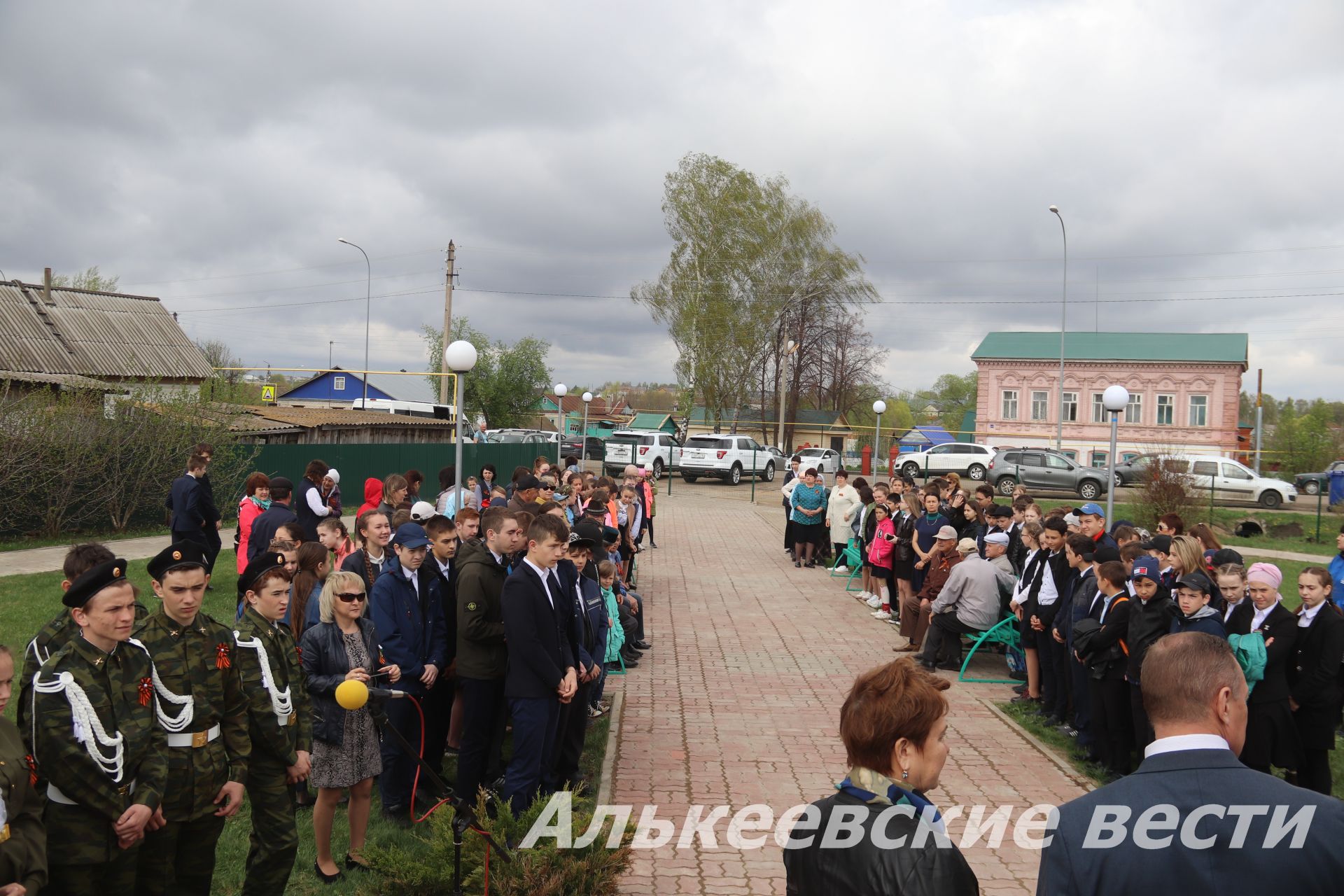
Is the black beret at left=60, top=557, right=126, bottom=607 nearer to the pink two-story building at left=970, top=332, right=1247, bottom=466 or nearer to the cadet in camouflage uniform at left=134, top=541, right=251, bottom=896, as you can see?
the cadet in camouflage uniform at left=134, top=541, right=251, bottom=896

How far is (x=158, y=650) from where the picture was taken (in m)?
3.64

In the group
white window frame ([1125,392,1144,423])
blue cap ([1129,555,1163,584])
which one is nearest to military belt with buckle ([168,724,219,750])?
blue cap ([1129,555,1163,584])

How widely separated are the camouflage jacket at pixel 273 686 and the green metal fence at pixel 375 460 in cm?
1541

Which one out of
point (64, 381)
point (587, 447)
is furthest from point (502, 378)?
point (64, 381)

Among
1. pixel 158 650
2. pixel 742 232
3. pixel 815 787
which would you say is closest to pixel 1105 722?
pixel 815 787

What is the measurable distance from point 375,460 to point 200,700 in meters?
23.6

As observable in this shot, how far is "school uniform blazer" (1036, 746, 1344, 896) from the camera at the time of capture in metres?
2.03

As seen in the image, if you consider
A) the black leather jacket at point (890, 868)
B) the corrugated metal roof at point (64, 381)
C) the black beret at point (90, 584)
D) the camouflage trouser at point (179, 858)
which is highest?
the corrugated metal roof at point (64, 381)

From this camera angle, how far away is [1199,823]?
207cm

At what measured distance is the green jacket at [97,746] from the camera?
10.7 feet

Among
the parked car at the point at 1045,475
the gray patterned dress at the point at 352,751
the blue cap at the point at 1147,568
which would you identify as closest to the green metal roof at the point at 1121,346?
the parked car at the point at 1045,475

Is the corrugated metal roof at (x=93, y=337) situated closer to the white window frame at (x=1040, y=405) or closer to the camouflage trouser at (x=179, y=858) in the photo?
the camouflage trouser at (x=179, y=858)

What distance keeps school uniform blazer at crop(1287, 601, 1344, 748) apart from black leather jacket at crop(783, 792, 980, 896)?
189 inches

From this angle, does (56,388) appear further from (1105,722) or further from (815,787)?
(1105,722)
